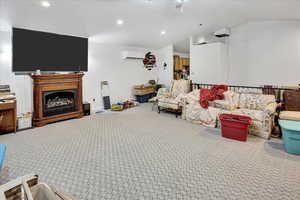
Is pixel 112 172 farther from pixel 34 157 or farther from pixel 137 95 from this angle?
pixel 137 95

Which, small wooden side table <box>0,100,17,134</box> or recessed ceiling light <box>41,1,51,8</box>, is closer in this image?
recessed ceiling light <box>41,1,51,8</box>

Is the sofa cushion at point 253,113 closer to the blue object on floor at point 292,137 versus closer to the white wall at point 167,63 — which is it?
the blue object on floor at point 292,137

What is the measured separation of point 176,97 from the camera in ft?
18.4

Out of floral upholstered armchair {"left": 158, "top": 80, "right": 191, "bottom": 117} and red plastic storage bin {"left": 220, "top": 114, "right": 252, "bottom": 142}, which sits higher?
floral upholstered armchair {"left": 158, "top": 80, "right": 191, "bottom": 117}

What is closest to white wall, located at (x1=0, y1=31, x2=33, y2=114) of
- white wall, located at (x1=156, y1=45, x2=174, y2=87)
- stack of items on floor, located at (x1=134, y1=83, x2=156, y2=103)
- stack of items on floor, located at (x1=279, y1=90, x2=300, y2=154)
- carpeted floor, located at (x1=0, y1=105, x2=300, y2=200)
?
carpeted floor, located at (x1=0, y1=105, x2=300, y2=200)

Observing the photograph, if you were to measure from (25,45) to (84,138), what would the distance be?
2655 millimetres

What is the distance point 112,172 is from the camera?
2.37 meters

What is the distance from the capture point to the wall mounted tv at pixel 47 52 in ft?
13.4

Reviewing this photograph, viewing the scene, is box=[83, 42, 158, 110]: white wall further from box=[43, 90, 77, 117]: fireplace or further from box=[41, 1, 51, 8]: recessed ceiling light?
box=[41, 1, 51, 8]: recessed ceiling light

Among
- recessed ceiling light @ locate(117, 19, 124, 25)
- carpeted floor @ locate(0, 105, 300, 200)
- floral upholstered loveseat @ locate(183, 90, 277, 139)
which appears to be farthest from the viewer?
recessed ceiling light @ locate(117, 19, 124, 25)

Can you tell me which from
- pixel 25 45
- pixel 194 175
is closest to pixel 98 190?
pixel 194 175

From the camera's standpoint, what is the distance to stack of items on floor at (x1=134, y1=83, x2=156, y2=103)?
24.7 feet

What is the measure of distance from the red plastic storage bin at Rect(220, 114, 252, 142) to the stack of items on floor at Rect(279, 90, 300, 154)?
0.57 metres

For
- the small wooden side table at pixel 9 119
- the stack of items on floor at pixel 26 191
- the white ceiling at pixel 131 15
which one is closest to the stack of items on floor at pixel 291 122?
the white ceiling at pixel 131 15
